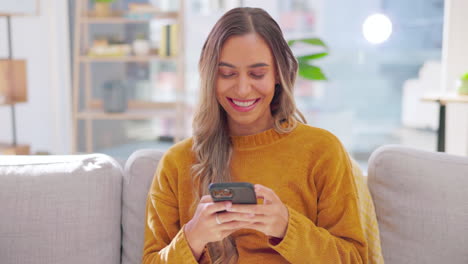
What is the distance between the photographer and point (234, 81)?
1.24m

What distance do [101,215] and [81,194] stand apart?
8 centimetres

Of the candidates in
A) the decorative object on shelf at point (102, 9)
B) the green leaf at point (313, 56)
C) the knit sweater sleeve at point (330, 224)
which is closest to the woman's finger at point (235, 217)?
the knit sweater sleeve at point (330, 224)

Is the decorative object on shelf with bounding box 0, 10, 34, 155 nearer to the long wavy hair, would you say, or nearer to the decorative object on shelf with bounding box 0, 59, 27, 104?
the decorative object on shelf with bounding box 0, 59, 27, 104

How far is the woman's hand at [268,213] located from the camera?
1.03 metres

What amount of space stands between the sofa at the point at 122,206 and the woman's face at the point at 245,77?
363 millimetres

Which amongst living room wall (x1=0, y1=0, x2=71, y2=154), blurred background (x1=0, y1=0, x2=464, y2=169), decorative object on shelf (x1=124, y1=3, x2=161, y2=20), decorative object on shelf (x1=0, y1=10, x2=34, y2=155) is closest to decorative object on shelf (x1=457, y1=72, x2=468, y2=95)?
blurred background (x1=0, y1=0, x2=464, y2=169)

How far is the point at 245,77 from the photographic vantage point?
123cm

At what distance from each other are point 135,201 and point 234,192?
552 mm

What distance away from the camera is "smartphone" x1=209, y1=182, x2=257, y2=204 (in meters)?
0.99

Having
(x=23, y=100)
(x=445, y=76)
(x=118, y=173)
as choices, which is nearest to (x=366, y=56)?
(x=445, y=76)

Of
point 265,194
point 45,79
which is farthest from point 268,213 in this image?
point 45,79

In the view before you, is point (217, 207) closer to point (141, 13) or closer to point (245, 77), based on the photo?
point (245, 77)

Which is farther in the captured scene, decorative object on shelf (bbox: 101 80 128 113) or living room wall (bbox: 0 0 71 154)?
living room wall (bbox: 0 0 71 154)

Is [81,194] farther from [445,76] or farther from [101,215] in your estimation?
[445,76]
